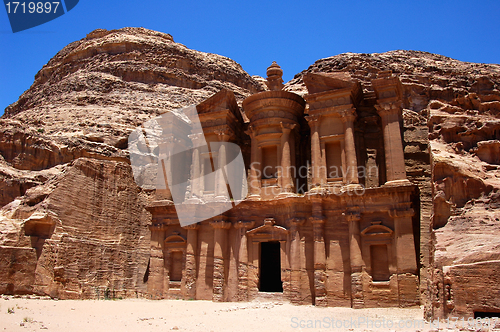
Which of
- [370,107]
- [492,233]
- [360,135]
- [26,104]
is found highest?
[26,104]

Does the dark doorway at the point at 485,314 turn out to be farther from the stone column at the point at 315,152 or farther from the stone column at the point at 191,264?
the stone column at the point at 191,264

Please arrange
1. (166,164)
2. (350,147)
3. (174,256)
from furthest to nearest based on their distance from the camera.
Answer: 1. (166,164)
2. (174,256)
3. (350,147)

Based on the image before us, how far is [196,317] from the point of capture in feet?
50.4

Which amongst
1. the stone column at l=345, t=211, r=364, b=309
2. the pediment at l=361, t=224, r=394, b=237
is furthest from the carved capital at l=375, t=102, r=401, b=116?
the pediment at l=361, t=224, r=394, b=237

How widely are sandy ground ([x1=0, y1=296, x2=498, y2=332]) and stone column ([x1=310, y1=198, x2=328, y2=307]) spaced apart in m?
0.70

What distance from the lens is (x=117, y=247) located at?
987 inches

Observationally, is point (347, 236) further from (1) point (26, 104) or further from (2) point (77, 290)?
(1) point (26, 104)

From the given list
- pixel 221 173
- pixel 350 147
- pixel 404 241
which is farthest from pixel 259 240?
pixel 404 241

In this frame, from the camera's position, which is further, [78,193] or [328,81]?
[78,193]

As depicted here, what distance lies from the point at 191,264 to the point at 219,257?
5.81 ft

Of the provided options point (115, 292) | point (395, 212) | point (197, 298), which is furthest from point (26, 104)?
point (395, 212)

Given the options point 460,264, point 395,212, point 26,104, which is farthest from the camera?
point 26,104

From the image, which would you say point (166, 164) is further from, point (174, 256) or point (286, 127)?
point (286, 127)

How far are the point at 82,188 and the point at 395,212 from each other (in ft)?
56.3
